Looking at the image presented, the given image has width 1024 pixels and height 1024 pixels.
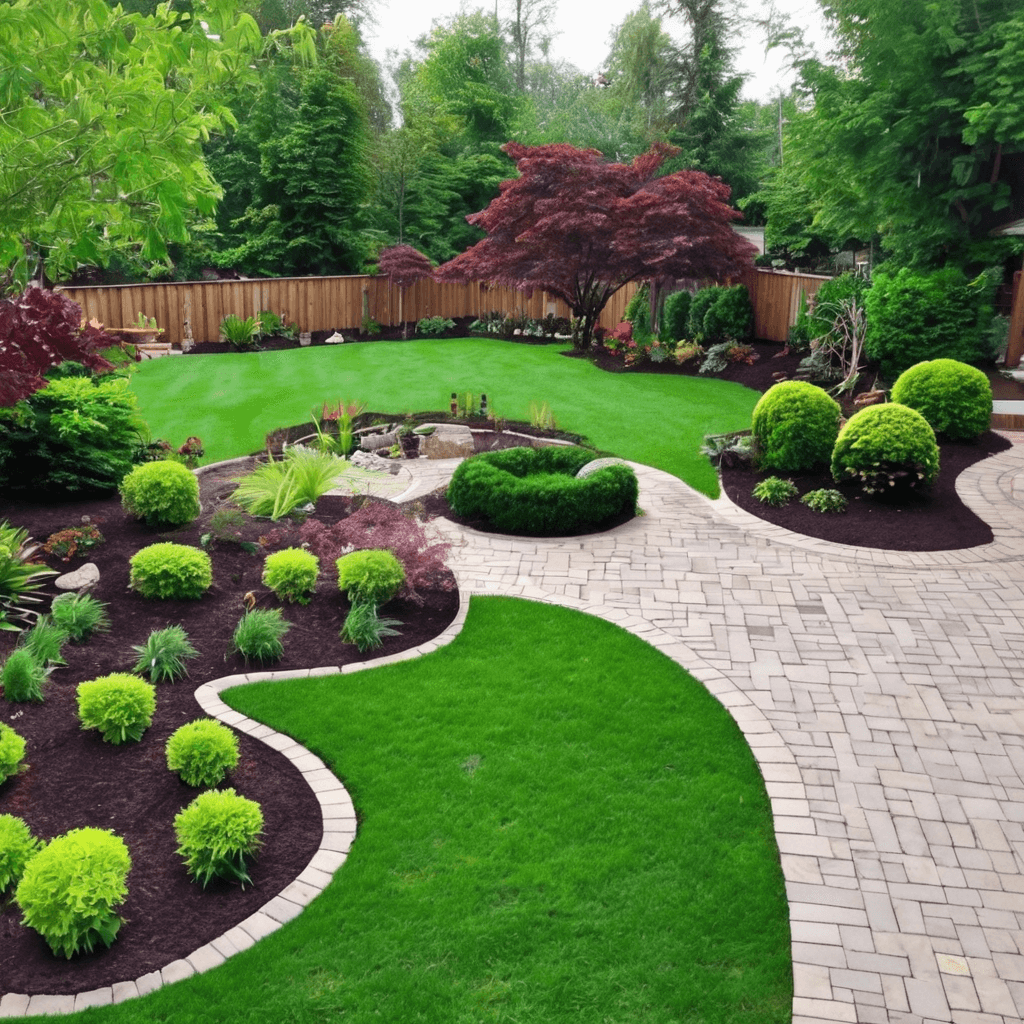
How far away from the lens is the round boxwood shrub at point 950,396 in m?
12.7

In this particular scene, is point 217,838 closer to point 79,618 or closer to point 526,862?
point 526,862

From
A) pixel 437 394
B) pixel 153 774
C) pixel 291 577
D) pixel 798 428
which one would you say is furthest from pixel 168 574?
pixel 437 394

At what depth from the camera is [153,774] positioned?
17.1 feet

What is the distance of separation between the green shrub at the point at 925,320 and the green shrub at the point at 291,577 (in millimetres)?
11422

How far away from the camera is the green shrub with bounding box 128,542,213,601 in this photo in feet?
23.7

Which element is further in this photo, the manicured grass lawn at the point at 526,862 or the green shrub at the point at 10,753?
the green shrub at the point at 10,753

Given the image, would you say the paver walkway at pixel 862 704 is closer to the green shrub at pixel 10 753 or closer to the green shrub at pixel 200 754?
the green shrub at pixel 200 754

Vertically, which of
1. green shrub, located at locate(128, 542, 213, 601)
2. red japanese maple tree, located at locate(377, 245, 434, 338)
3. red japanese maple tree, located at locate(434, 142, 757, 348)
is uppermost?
red japanese maple tree, located at locate(434, 142, 757, 348)

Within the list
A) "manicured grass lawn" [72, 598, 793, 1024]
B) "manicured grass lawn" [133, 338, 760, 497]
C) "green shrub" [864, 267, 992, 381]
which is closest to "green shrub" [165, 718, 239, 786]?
"manicured grass lawn" [72, 598, 793, 1024]

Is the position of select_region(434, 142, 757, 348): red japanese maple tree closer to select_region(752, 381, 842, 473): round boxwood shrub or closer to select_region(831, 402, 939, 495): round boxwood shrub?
select_region(752, 381, 842, 473): round boxwood shrub

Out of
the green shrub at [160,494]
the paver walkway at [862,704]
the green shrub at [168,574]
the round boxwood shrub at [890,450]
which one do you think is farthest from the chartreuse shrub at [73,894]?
the round boxwood shrub at [890,450]

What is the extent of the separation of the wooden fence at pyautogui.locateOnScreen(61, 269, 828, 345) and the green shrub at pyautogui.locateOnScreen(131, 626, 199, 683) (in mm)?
12726

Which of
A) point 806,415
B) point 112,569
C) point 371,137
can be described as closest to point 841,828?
point 112,569

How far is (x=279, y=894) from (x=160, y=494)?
489 centimetres
